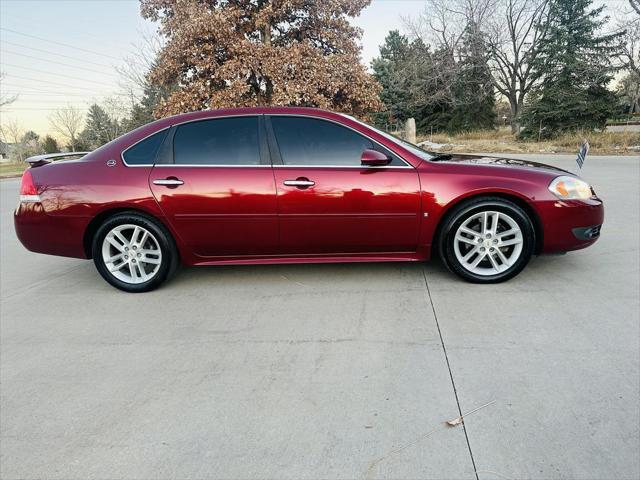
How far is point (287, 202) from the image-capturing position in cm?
338

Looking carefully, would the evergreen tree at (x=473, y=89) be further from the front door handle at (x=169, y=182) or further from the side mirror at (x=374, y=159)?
the front door handle at (x=169, y=182)

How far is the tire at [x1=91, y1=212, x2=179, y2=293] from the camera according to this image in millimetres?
3512

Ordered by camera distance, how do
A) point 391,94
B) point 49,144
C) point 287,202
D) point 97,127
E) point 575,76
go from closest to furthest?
1. point 287,202
2. point 575,76
3. point 49,144
4. point 97,127
5. point 391,94

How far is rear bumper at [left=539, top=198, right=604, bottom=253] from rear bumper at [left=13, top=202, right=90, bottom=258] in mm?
3844

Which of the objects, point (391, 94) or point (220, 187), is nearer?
point (220, 187)

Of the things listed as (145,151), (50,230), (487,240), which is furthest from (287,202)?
(50,230)

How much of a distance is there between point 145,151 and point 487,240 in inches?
117

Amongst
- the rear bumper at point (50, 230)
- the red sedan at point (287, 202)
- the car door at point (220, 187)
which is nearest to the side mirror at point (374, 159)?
the red sedan at point (287, 202)

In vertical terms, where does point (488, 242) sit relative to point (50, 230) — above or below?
below

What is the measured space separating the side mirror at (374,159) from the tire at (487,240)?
715 millimetres

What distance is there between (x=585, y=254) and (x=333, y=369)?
3260mm

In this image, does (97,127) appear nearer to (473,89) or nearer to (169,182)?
(473,89)

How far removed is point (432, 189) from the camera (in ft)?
11.0

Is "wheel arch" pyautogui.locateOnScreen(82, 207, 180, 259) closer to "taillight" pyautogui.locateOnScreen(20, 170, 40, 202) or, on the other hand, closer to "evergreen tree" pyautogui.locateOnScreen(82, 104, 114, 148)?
"taillight" pyautogui.locateOnScreen(20, 170, 40, 202)
